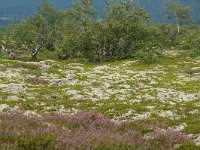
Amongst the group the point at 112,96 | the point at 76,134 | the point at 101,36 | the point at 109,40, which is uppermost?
the point at 101,36

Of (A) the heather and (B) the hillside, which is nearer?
(A) the heather

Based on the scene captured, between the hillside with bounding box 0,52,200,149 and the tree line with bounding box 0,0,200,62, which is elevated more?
the tree line with bounding box 0,0,200,62

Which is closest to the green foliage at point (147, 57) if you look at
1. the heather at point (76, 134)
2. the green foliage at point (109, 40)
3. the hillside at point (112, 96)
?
the green foliage at point (109, 40)

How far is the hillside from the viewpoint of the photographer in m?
25.3

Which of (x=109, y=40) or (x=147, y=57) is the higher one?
(x=109, y=40)

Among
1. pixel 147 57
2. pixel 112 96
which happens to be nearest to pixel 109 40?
pixel 147 57

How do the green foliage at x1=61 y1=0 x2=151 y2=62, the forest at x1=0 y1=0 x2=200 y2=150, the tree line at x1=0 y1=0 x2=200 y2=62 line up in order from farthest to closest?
the tree line at x1=0 y1=0 x2=200 y2=62 → the green foliage at x1=61 y1=0 x2=151 y2=62 → the forest at x1=0 y1=0 x2=200 y2=150

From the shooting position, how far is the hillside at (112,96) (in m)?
25.3

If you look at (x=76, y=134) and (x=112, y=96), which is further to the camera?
(x=112, y=96)

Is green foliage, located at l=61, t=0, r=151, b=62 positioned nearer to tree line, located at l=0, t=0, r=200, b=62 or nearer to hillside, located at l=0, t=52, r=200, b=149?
tree line, located at l=0, t=0, r=200, b=62

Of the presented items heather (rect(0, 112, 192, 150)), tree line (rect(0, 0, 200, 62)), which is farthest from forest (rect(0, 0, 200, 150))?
tree line (rect(0, 0, 200, 62))

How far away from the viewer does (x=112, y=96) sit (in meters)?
33.0

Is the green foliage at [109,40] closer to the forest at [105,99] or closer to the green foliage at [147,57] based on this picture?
the forest at [105,99]

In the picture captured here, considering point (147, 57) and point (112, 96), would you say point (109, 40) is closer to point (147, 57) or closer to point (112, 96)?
point (147, 57)
